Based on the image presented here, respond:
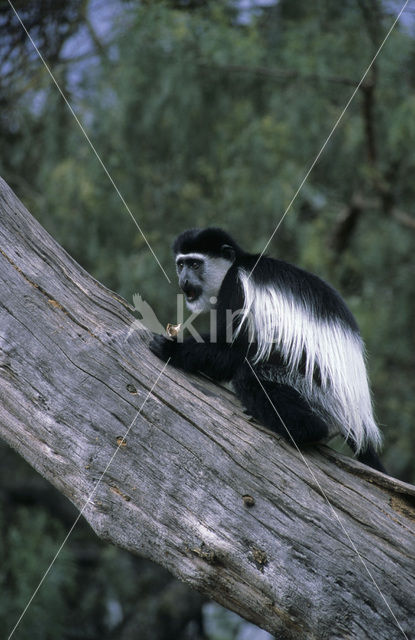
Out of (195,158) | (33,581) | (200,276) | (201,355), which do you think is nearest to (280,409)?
(201,355)

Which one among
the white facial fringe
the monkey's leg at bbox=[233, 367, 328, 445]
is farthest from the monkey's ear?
the monkey's leg at bbox=[233, 367, 328, 445]

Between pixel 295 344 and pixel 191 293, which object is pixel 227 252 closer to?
pixel 191 293

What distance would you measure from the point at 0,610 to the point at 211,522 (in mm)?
3101

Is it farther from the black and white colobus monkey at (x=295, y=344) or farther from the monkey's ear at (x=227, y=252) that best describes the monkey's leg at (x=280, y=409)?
the monkey's ear at (x=227, y=252)

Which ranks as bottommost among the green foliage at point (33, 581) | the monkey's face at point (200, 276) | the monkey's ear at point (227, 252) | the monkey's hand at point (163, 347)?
the green foliage at point (33, 581)

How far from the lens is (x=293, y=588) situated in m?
1.85

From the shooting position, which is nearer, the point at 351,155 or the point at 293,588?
the point at 293,588

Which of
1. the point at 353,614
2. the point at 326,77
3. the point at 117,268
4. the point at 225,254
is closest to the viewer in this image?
the point at 353,614

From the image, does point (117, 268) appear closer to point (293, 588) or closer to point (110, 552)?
point (110, 552)

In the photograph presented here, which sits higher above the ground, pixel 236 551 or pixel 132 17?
pixel 132 17

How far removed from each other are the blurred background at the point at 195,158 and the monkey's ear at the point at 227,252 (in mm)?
1754

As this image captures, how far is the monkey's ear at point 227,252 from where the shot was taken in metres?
3.15

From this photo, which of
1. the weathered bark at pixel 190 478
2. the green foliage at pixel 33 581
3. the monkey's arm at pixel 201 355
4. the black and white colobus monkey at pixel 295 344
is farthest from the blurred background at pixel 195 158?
the weathered bark at pixel 190 478

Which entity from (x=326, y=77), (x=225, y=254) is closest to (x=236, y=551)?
(x=225, y=254)
